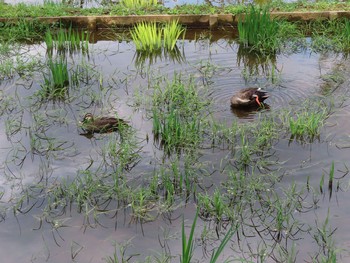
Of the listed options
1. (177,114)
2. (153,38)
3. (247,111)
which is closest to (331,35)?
(153,38)

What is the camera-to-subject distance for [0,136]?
18.9ft

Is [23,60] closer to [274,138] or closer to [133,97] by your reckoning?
[133,97]

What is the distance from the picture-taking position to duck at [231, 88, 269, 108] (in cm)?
598

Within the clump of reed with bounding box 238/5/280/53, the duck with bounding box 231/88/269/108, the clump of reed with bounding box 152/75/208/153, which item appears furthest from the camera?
the clump of reed with bounding box 238/5/280/53

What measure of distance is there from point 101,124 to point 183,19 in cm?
346

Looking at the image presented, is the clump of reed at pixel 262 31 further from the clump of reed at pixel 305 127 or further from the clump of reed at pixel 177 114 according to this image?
the clump of reed at pixel 305 127

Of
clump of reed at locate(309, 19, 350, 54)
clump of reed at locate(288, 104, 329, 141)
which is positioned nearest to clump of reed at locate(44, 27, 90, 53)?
clump of reed at locate(309, 19, 350, 54)

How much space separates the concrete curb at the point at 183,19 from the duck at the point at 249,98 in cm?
277

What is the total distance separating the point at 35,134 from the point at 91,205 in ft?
4.43

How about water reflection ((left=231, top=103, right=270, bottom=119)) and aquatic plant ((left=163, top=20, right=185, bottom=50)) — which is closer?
water reflection ((left=231, top=103, right=270, bottom=119))

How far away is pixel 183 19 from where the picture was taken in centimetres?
872

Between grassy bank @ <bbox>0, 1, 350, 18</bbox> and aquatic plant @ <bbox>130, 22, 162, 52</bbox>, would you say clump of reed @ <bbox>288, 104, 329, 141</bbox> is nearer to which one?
aquatic plant @ <bbox>130, 22, 162, 52</bbox>

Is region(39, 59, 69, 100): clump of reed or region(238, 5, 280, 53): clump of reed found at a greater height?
region(238, 5, 280, 53): clump of reed

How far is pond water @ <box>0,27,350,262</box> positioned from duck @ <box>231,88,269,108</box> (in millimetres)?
95
